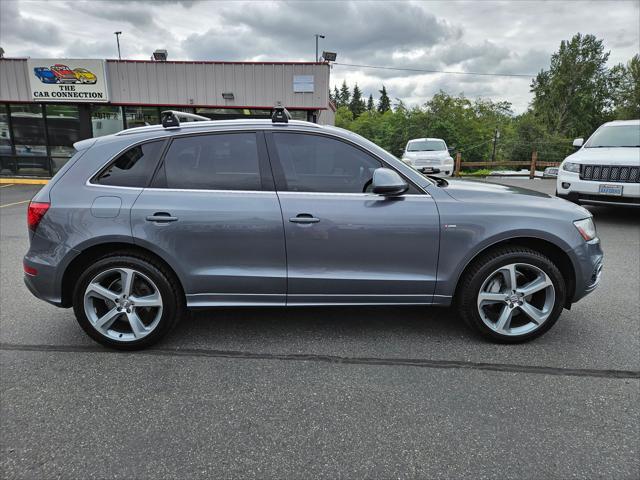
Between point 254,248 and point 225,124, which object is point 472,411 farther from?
point 225,124

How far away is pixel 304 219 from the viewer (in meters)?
3.09

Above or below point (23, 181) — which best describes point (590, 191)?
above

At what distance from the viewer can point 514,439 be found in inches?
90.9

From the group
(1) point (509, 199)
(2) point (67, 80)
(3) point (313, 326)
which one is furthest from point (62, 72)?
(1) point (509, 199)

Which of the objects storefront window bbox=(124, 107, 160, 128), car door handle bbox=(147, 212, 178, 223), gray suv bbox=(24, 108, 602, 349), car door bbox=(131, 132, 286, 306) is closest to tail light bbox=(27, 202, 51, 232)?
gray suv bbox=(24, 108, 602, 349)

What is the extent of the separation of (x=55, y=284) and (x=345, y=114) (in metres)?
90.2

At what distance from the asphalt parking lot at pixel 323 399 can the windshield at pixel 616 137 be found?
5.89 m

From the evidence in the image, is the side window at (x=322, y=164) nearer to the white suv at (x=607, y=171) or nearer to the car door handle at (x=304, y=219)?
the car door handle at (x=304, y=219)

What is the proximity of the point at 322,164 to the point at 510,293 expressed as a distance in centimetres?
171

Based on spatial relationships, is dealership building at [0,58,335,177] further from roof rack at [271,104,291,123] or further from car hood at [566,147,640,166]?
roof rack at [271,104,291,123]

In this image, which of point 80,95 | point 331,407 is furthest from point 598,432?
point 80,95

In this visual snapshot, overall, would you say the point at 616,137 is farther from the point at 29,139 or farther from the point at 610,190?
the point at 29,139

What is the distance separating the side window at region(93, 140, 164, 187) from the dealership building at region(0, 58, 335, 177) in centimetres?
1405

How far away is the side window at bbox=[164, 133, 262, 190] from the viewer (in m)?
3.19
